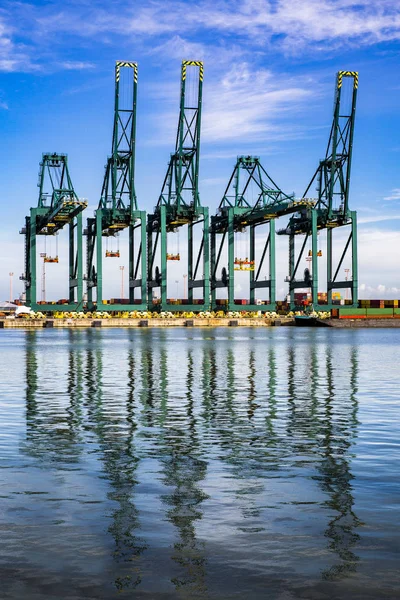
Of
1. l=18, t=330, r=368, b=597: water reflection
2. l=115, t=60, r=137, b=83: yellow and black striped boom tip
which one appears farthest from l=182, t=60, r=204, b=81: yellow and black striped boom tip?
l=18, t=330, r=368, b=597: water reflection

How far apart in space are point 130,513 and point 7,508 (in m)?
1.55

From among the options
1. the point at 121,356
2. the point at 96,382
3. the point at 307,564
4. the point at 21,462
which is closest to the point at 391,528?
the point at 307,564

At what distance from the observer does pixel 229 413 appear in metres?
19.7

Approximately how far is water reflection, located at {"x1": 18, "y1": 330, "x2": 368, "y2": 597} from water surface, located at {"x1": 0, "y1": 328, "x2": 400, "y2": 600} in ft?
0.12

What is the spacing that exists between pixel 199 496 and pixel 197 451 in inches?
148

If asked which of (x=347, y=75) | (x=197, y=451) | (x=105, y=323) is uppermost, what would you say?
(x=347, y=75)

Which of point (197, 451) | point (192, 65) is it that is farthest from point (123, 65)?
point (197, 451)

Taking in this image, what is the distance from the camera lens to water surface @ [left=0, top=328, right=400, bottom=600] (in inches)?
286

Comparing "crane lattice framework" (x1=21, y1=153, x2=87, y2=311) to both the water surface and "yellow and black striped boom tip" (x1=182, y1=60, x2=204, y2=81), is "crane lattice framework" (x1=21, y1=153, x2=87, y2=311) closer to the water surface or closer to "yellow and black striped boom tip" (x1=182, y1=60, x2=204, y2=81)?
"yellow and black striped boom tip" (x1=182, y1=60, x2=204, y2=81)

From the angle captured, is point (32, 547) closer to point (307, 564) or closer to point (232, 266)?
point (307, 564)

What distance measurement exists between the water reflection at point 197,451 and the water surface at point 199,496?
1.4 inches

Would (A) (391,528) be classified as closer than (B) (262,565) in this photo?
No

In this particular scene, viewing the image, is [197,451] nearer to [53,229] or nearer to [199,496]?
[199,496]

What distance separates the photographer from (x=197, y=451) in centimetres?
1416
